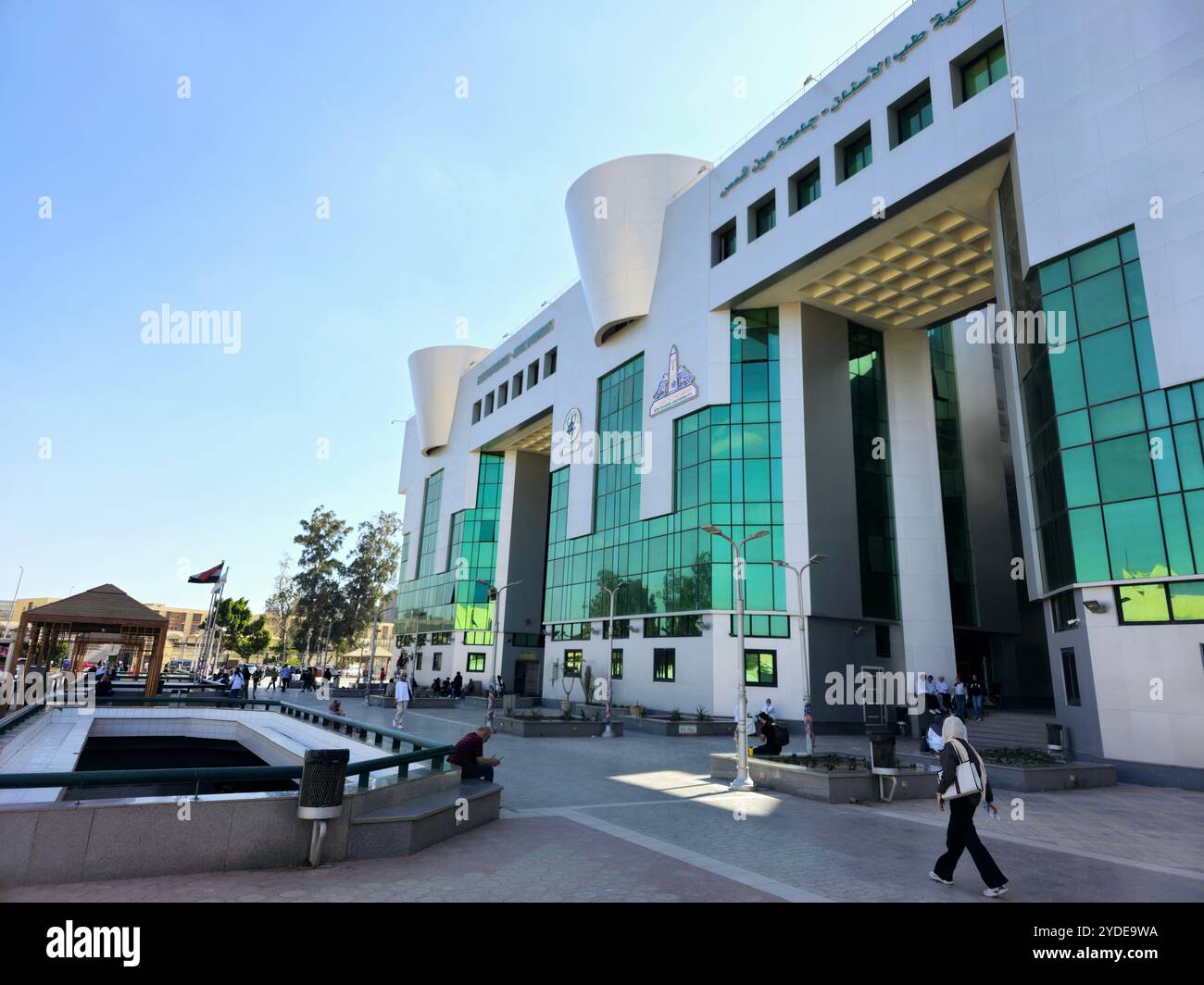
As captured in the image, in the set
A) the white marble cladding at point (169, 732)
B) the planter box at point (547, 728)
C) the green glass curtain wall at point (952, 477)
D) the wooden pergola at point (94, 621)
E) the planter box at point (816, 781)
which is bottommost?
the planter box at point (547, 728)

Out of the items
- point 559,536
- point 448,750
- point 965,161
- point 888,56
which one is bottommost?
point 448,750

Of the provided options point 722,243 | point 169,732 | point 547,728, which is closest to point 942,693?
point 547,728

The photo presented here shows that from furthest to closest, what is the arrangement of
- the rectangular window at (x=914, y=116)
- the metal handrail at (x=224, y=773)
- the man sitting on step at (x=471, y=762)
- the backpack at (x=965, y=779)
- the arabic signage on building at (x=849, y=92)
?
the rectangular window at (x=914, y=116), the arabic signage on building at (x=849, y=92), the man sitting on step at (x=471, y=762), the backpack at (x=965, y=779), the metal handrail at (x=224, y=773)

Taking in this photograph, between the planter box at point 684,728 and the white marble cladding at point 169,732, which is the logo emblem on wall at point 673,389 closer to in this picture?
the planter box at point 684,728

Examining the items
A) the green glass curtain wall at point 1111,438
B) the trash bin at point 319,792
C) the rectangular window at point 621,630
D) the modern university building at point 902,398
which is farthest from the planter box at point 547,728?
the trash bin at point 319,792

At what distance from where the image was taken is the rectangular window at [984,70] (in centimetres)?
2492

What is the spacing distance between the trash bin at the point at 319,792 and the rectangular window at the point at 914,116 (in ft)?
97.7

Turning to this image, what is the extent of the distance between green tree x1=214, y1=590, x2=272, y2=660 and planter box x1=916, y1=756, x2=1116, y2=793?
80.3 m

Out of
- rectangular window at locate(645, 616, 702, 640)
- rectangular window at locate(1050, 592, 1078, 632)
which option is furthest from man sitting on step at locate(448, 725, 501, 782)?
rectangular window at locate(645, 616, 702, 640)

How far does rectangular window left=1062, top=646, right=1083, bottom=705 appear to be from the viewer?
2108cm
